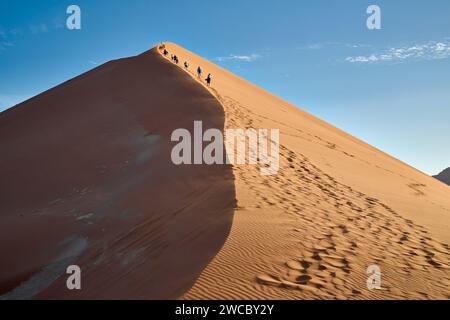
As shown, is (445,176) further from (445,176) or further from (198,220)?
(198,220)

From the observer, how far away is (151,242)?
274 inches

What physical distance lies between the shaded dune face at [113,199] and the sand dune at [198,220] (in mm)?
42

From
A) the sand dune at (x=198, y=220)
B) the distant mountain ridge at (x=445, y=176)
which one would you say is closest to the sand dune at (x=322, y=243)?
the sand dune at (x=198, y=220)

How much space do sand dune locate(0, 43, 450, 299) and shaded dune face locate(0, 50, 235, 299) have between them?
42 mm

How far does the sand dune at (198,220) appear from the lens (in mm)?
5117

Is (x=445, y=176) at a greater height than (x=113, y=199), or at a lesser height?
lesser

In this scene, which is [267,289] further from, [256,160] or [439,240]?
[256,160]

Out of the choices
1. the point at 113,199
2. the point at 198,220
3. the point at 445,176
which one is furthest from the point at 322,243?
the point at 445,176

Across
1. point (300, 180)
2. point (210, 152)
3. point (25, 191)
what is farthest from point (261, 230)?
point (25, 191)

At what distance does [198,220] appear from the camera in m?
6.98

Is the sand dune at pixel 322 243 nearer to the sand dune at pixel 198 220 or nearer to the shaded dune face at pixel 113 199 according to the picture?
the sand dune at pixel 198 220

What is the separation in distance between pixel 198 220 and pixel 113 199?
4.40 metres

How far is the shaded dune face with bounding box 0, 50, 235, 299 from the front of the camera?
614 cm

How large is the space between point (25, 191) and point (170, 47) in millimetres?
25188
